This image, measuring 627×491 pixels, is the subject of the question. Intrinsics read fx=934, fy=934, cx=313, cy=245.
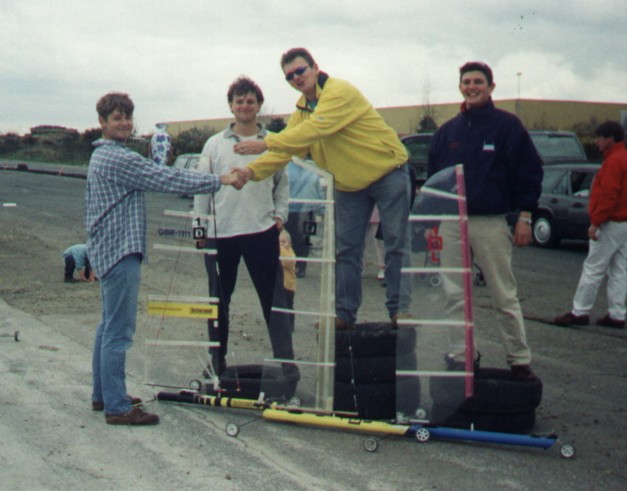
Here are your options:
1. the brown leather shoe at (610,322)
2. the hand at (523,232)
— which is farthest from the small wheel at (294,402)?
the brown leather shoe at (610,322)

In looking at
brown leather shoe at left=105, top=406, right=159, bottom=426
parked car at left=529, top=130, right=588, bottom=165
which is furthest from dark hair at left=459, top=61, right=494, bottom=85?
parked car at left=529, top=130, right=588, bottom=165

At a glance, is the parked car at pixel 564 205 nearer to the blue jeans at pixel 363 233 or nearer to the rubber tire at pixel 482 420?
the blue jeans at pixel 363 233

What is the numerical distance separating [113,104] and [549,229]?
13.1 metres

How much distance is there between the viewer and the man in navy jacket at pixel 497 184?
18.7 ft

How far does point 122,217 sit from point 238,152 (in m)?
0.86

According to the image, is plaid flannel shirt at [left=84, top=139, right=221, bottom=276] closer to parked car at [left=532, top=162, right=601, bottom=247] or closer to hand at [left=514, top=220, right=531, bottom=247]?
hand at [left=514, top=220, right=531, bottom=247]

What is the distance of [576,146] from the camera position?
21375mm

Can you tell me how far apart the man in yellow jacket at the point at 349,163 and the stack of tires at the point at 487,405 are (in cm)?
65

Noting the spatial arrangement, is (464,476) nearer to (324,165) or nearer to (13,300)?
(324,165)

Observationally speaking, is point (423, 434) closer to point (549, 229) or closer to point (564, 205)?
point (564, 205)

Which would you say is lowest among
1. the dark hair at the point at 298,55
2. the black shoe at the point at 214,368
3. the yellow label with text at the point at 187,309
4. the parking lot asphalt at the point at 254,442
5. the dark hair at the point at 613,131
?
the parking lot asphalt at the point at 254,442

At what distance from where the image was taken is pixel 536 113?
43.4m

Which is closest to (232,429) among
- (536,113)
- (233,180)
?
(233,180)

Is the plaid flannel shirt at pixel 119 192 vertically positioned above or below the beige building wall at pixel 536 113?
below
